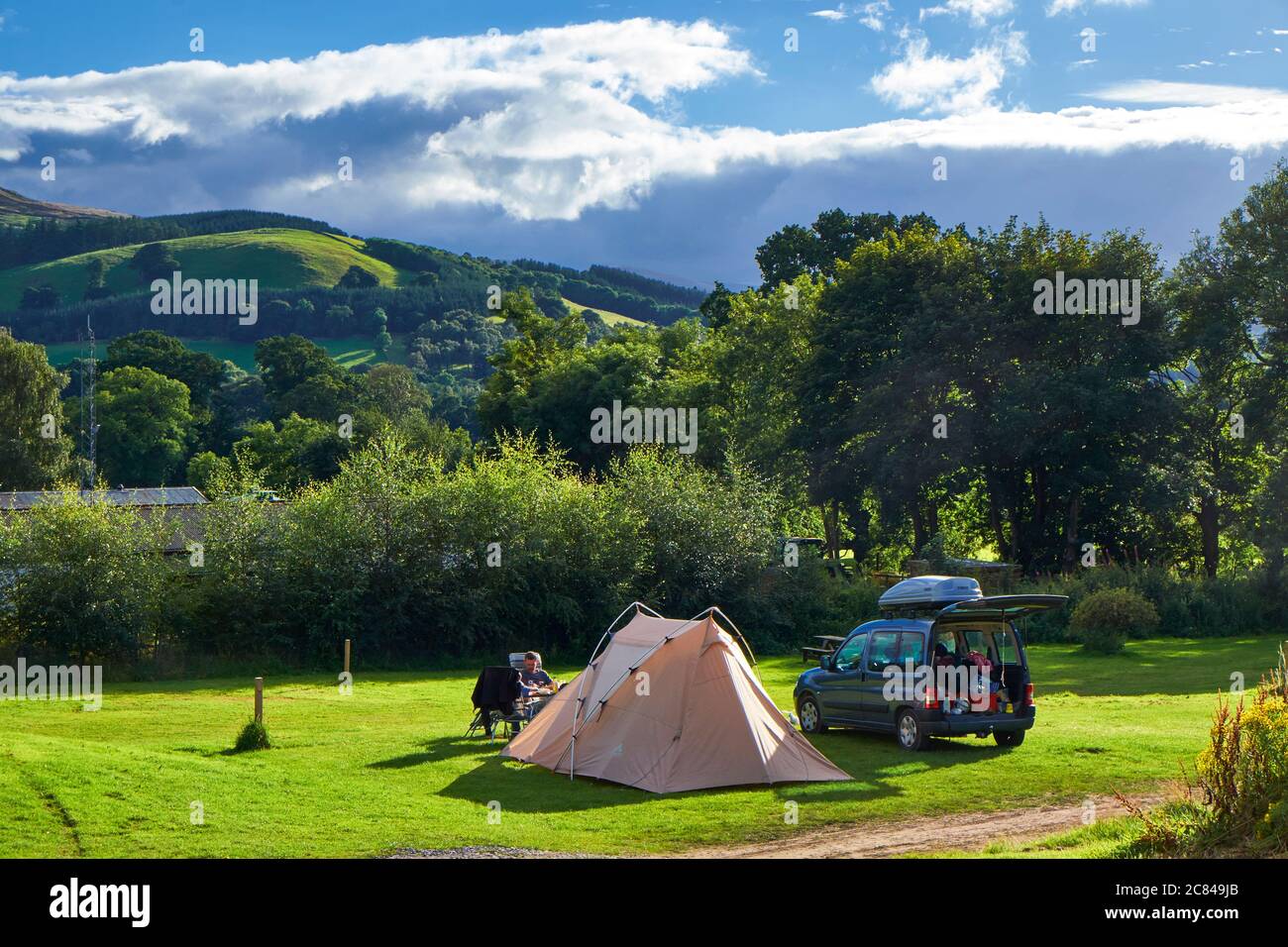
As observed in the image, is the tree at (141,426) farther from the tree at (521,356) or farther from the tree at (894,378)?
the tree at (894,378)

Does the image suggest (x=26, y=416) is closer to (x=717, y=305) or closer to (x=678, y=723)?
(x=717, y=305)

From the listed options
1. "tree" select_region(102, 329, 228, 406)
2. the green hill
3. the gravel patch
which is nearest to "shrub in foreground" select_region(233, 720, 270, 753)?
the gravel patch

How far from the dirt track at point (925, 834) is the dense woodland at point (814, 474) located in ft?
84.7

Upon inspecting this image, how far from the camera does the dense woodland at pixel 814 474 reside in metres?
38.3

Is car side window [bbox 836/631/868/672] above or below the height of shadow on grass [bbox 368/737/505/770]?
above

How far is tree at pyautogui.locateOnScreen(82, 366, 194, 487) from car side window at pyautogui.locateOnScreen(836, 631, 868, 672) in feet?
275

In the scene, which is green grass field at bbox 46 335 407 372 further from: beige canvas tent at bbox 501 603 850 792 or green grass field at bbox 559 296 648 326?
beige canvas tent at bbox 501 603 850 792

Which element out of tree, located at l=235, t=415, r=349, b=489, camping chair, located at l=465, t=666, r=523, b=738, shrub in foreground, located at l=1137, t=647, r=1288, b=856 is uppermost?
tree, located at l=235, t=415, r=349, b=489

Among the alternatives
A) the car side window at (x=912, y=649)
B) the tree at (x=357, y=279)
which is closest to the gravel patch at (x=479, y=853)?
the car side window at (x=912, y=649)

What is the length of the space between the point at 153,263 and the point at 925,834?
7268 inches

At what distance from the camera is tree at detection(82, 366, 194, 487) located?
97.6 meters

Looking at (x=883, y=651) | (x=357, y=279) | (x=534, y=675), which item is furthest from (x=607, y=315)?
(x=883, y=651)
